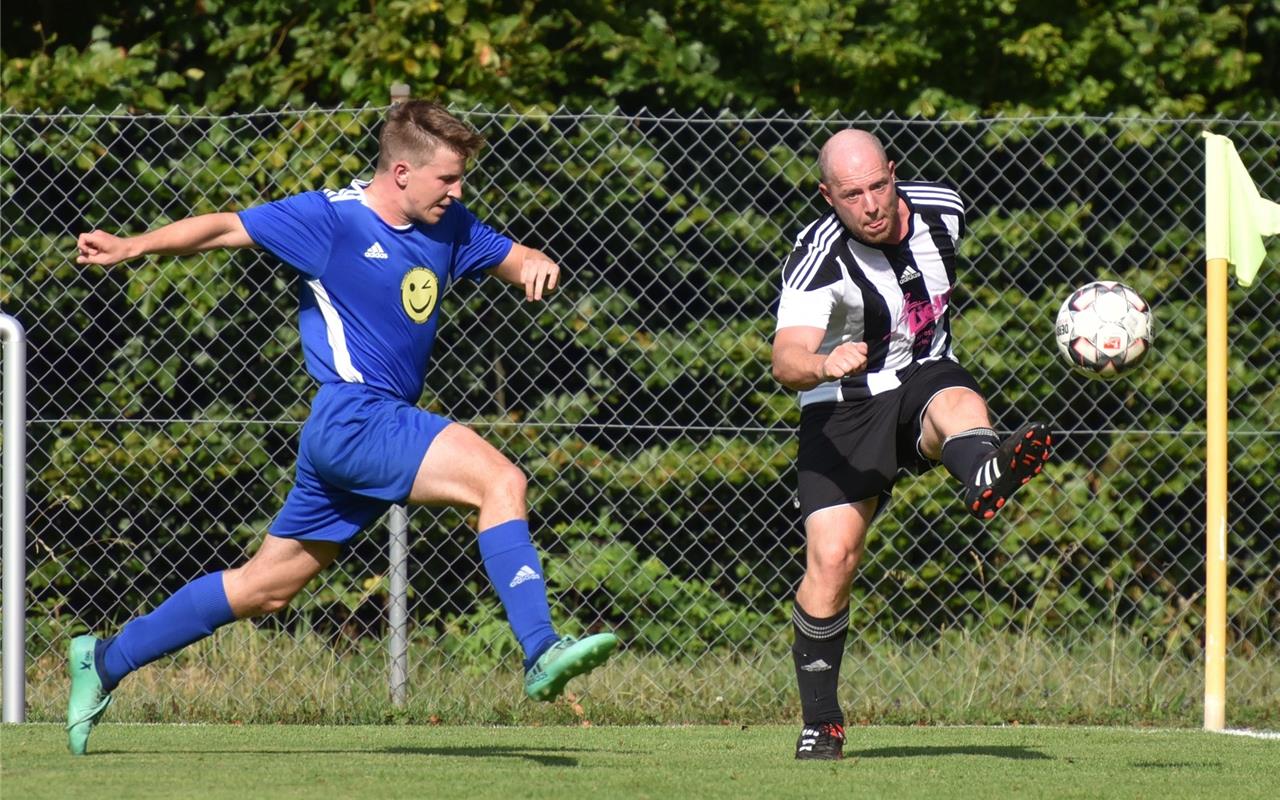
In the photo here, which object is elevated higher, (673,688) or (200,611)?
(200,611)

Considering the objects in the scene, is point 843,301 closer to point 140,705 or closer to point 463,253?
point 463,253

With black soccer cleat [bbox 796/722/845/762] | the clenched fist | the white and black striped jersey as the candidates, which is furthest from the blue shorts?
black soccer cleat [bbox 796/722/845/762]

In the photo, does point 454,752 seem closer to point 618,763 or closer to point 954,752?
point 618,763

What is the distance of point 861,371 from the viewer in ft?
16.0

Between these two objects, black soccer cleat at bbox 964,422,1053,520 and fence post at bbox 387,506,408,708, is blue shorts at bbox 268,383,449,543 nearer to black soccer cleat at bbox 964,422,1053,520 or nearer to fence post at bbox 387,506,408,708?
black soccer cleat at bbox 964,422,1053,520

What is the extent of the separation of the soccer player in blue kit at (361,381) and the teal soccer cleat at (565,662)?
27cm

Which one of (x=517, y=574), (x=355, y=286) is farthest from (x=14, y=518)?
(x=517, y=574)

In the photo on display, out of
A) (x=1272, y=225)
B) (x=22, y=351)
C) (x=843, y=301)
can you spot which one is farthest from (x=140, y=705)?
(x=1272, y=225)

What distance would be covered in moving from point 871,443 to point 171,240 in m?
2.11

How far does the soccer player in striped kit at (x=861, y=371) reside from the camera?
16.1ft

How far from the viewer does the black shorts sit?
4.97 m

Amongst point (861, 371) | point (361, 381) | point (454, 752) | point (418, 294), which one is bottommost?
point (454, 752)

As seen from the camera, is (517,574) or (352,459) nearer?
(517,574)

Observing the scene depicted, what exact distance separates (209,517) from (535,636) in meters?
3.28
